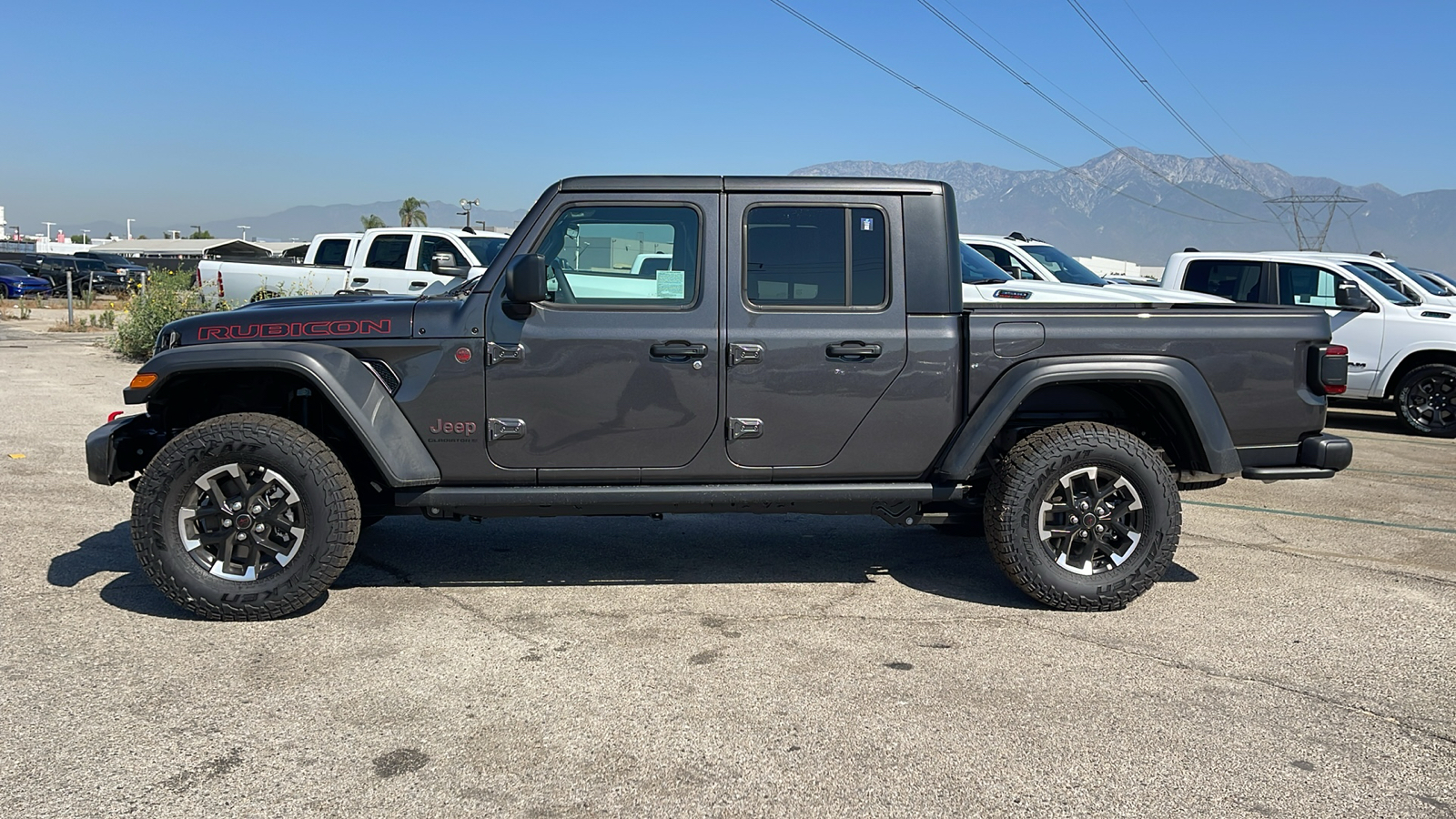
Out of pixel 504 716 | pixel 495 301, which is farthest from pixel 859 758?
pixel 495 301

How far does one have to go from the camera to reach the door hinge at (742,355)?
4.93 meters

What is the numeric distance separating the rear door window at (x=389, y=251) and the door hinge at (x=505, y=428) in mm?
9574

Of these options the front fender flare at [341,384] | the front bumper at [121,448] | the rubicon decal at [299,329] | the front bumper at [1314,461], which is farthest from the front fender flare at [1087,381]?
the front bumper at [121,448]

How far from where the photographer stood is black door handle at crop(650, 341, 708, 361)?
489 cm

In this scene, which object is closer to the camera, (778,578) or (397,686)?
(397,686)

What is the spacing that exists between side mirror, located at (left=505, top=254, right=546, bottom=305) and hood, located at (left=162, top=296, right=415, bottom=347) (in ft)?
1.80

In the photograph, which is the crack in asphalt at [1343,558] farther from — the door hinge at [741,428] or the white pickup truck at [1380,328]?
the white pickup truck at [1380,328]

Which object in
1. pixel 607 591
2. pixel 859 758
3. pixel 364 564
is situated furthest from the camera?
pixel 364 564

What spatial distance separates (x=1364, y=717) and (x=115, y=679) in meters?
4.62

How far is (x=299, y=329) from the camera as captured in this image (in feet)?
16.0

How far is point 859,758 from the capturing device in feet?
→ 11.7

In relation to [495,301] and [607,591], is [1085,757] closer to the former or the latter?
[607,591]

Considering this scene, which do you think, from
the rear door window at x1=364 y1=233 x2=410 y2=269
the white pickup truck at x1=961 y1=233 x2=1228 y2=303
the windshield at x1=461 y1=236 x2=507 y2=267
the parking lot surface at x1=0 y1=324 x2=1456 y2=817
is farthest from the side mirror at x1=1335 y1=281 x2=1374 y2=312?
the rear door window at x1=364 y1=233 x2=410 y2=269

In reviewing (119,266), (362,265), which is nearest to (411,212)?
(119,266)
